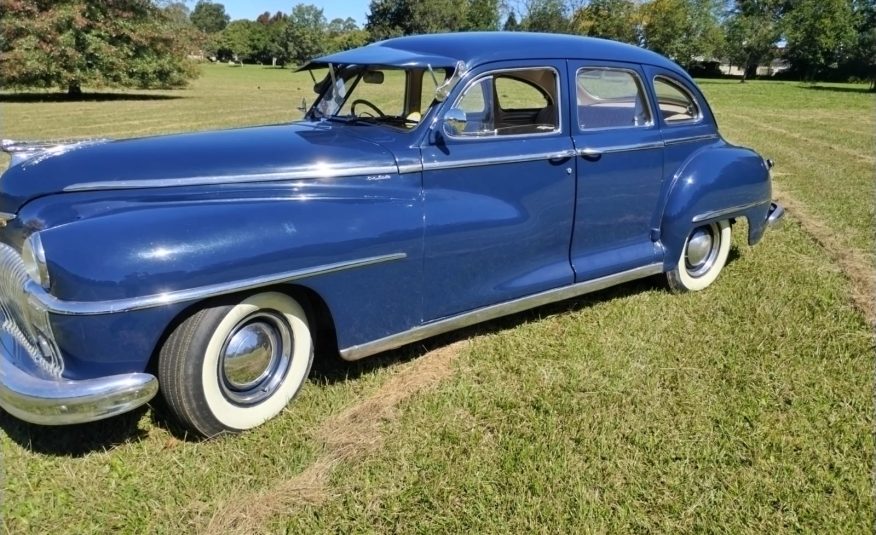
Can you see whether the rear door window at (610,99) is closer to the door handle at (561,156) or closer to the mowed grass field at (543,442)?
the door handle at (561,156)

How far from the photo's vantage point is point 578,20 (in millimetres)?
44219

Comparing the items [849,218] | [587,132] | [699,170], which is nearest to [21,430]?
[587,132]

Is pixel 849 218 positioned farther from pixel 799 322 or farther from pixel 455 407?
pixel 455 407

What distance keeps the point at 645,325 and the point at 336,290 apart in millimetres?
2120

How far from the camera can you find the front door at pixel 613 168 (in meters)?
3.86

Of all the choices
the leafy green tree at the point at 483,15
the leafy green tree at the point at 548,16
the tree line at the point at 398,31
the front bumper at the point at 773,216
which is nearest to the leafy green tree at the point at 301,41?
the tree line at the point at 398,31

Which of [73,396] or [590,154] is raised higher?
[590,154]

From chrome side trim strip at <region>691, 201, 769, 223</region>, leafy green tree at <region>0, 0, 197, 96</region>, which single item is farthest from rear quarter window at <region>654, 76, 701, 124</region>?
leafy green tree at <region>0, 0, 197, 96</region>

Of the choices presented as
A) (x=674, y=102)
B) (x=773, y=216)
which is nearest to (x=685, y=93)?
(x=674, y=102)

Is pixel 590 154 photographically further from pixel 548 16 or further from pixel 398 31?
pixel 398 31

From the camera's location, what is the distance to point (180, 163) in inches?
116

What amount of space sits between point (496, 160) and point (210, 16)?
12866 cm

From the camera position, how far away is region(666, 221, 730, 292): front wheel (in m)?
4.60

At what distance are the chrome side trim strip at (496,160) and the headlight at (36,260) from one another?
166 centimetres
